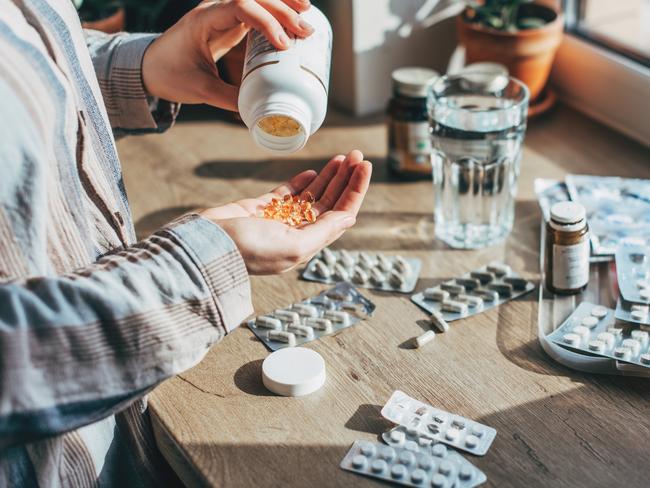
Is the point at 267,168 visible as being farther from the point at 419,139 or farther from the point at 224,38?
the point at 224,38

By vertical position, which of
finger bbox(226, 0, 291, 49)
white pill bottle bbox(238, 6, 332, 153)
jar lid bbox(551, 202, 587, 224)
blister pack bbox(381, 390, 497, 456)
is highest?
finger bbox(226, 0, 291, 49)

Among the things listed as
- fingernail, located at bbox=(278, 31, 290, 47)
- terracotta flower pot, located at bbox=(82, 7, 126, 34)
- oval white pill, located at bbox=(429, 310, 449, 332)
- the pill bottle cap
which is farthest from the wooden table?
terracotta flower pot, located at bbox=(82, 7, 126, 34)

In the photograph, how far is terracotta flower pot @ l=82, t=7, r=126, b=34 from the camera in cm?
147

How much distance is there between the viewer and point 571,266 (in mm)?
977

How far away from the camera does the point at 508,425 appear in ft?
A: 2.67

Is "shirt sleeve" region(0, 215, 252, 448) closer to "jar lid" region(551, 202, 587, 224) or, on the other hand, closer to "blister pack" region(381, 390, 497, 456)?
"blister pack" region(381, 390, 497, 456)

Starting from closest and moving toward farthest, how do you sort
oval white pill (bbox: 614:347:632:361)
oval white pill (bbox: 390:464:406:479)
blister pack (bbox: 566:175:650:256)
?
oval white pill (bbox: 390:464:406:479) → oval white pill (bbox: 614:347:632:361) → blister pack (bbox: 566:175:650:256)

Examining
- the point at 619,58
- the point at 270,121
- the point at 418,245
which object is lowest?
the point at 418,245

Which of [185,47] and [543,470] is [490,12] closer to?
[185,47]

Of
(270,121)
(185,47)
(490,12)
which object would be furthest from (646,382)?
(490,12)

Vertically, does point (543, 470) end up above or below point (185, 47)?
below

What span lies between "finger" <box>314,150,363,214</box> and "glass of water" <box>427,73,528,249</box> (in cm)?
22

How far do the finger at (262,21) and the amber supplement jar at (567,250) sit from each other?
395 millimetres

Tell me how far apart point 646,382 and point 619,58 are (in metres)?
0.75
